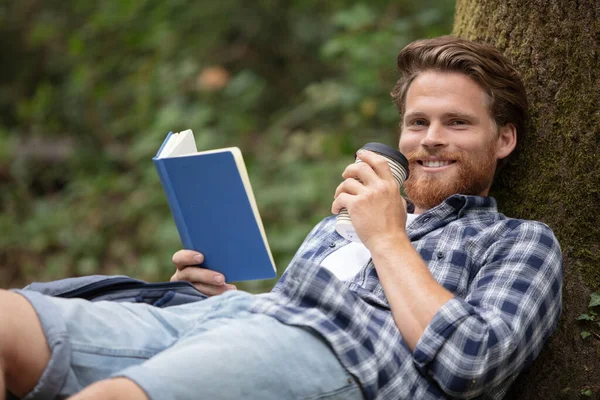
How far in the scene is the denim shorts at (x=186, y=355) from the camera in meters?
1.41

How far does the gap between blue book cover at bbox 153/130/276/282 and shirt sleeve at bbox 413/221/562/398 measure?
52cm

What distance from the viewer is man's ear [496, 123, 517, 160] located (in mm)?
2301

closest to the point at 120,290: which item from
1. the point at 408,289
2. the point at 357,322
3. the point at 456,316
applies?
the point at 357,322

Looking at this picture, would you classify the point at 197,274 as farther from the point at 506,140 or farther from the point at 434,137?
the point at 506,140

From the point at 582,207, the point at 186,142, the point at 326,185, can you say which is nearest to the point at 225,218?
the point at 186,142

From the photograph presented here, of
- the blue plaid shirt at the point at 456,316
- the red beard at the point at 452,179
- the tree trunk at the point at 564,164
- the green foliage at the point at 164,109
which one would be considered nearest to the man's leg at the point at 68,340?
the blue plaid shirt at the point at 456,316

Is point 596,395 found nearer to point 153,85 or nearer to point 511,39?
point 511,39

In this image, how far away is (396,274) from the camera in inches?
68.1

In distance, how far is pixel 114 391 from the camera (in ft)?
4.32

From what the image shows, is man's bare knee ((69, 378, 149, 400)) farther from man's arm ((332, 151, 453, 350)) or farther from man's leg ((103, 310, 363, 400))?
man's arm ((332, 151, 453, 350))

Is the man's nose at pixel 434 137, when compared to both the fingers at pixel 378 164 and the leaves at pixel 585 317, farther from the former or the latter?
the leaves at pixel 585 317

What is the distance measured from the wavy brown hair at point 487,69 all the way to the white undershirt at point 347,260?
2.12ft

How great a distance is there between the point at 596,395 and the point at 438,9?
3901 millimetres

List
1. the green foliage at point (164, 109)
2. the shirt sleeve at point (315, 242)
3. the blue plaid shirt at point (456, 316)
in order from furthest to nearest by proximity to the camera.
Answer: the green foliage at point (164, 109), the shirt sleeve at point (315, 242), the blue plaid shirt at point (456, 316)
